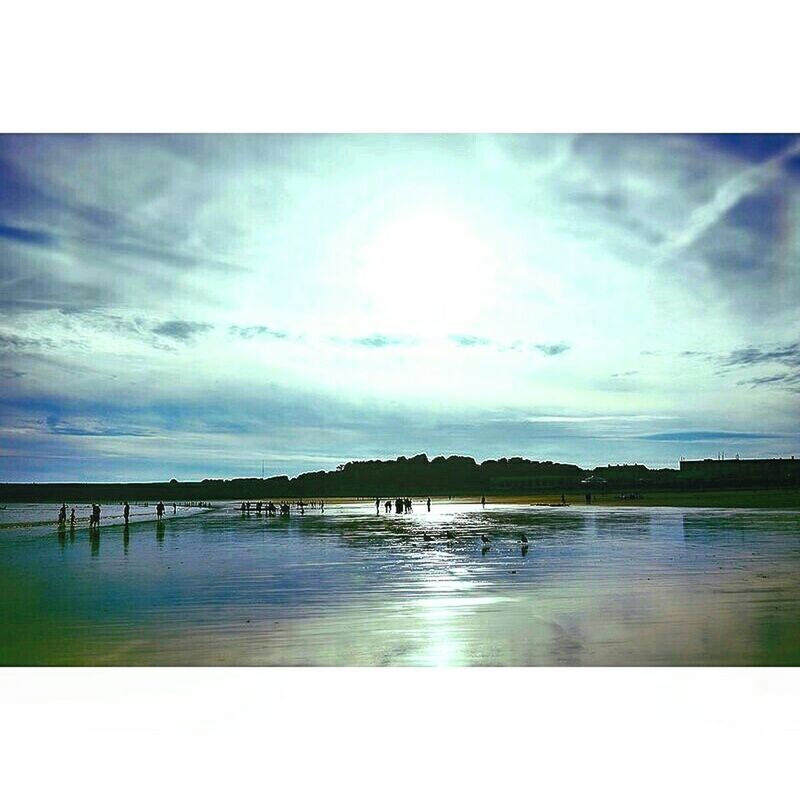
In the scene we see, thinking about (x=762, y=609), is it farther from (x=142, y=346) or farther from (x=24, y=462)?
(x=24, y=462)

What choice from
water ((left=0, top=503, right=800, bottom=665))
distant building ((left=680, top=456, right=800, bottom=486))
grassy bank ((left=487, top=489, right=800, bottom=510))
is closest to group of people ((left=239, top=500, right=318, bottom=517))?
grassy bank ((left=487, top=489, right=800, bottom=510))

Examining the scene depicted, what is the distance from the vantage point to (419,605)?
764cm

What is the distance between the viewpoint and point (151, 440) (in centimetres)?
998

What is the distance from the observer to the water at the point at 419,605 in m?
6.42

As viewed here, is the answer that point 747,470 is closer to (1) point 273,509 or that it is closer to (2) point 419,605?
(2) point 419,605

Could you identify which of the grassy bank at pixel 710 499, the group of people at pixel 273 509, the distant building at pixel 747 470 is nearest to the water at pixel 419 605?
the distant building at pixel 747 470

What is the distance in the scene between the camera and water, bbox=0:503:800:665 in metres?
6.42

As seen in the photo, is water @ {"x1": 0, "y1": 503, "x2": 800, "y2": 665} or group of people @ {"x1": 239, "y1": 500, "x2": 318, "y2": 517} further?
group of people @ {"x1": 239, "y1": 500, "x2": 318, "y2": 517}

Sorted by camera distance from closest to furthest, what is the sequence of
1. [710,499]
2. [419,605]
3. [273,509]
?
[419,605] → [710,499] → [273,509]

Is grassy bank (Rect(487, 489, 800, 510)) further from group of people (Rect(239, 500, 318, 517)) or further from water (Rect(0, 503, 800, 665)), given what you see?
group of people (Rect(239, 500, 318, 517))

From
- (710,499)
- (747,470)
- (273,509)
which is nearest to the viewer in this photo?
(747,470)

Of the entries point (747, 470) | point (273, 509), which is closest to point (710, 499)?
point (747, 470)
